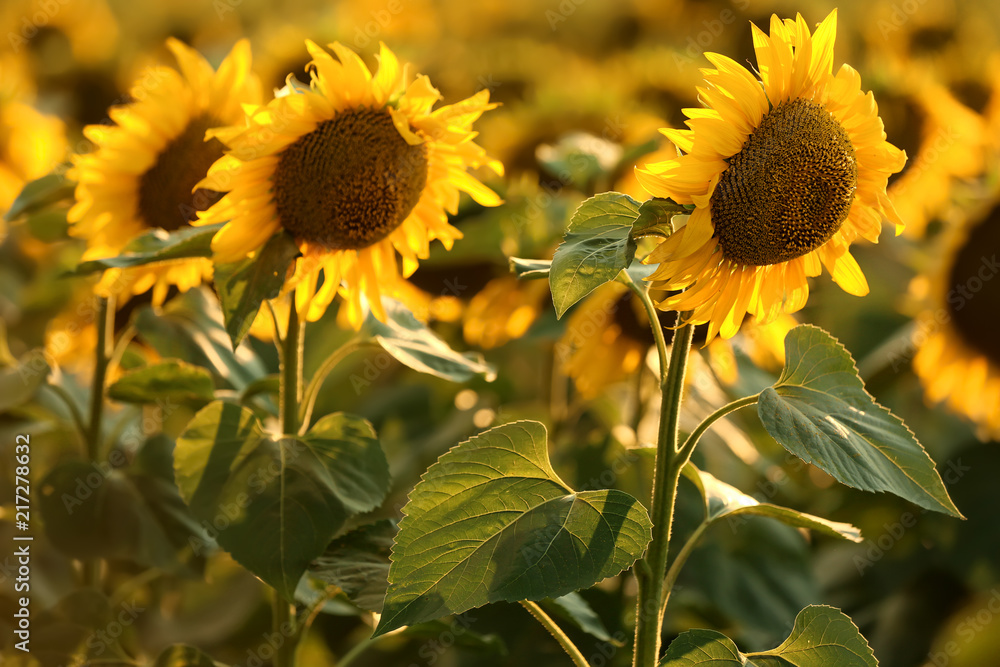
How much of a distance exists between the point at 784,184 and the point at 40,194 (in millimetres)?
681

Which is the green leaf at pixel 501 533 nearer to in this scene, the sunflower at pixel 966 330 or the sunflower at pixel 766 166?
the sunflower at pixel 766 166

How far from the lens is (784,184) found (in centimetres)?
54

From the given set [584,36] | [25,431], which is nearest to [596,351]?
[25,431]

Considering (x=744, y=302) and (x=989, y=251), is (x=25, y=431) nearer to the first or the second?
(x=744, y=302)

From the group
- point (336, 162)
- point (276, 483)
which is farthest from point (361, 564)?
point (336, 162)

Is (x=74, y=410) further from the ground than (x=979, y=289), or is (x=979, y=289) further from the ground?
(x=74, y=410)

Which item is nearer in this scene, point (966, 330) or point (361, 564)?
point (361, 564)

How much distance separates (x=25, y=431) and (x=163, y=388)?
0.24 metres

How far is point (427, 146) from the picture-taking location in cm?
73

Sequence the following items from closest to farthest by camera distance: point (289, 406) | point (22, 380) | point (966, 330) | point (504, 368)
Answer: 1. point (289, 406)
2. point (22, 380)
3. point (966, 330)
4. point (504, 368)

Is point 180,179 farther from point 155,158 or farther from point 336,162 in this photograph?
point 336,162

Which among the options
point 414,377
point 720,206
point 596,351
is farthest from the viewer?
point 414,377

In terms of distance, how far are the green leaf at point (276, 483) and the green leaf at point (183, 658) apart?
0.15 metres

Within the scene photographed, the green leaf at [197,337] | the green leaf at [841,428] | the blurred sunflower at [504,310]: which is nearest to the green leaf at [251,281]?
the green leaf at [197,337]
